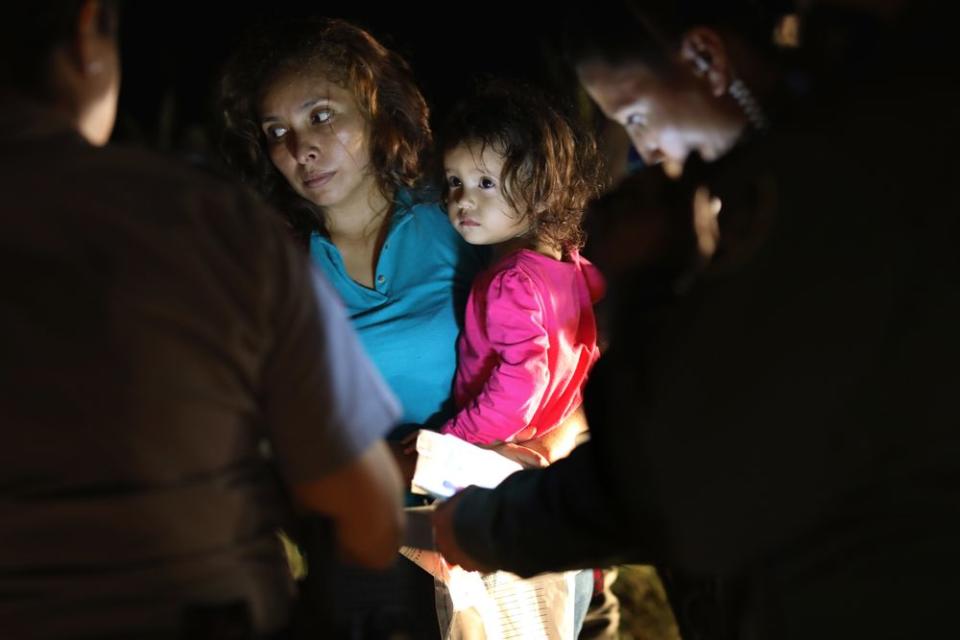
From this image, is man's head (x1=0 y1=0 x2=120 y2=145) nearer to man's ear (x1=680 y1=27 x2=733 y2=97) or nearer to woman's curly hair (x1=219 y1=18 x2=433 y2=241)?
man's ear (x1=680 y1=27 x2=733 y2=97)

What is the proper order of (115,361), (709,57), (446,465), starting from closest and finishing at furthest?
(115,361) → (709,57) → (446,465)

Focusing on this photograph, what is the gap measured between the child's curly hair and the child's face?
→ 1 centimetres

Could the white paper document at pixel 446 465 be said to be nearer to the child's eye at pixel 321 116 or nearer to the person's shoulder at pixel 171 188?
the child's eye at pixel 321 116

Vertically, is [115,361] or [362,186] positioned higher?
[362,186]

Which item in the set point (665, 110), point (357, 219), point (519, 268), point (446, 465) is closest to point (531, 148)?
point (519, 268)

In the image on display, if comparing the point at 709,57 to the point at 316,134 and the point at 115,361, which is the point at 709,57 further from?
A: the point at 316,134

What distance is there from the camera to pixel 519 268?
5.92 feet

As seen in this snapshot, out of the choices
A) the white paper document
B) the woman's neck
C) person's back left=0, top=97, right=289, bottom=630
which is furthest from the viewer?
the woman's neck

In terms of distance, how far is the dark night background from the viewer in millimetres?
1766

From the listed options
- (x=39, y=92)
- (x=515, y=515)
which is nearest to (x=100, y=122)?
(x=39, y=92)

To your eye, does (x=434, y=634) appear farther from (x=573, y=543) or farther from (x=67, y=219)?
(x=67, y=219)

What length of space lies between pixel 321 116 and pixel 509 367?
0.54 m

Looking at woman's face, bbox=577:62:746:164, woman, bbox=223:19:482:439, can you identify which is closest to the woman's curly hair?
woman, bbox=223:19:482:439

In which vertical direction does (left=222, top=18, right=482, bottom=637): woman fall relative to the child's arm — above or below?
above
